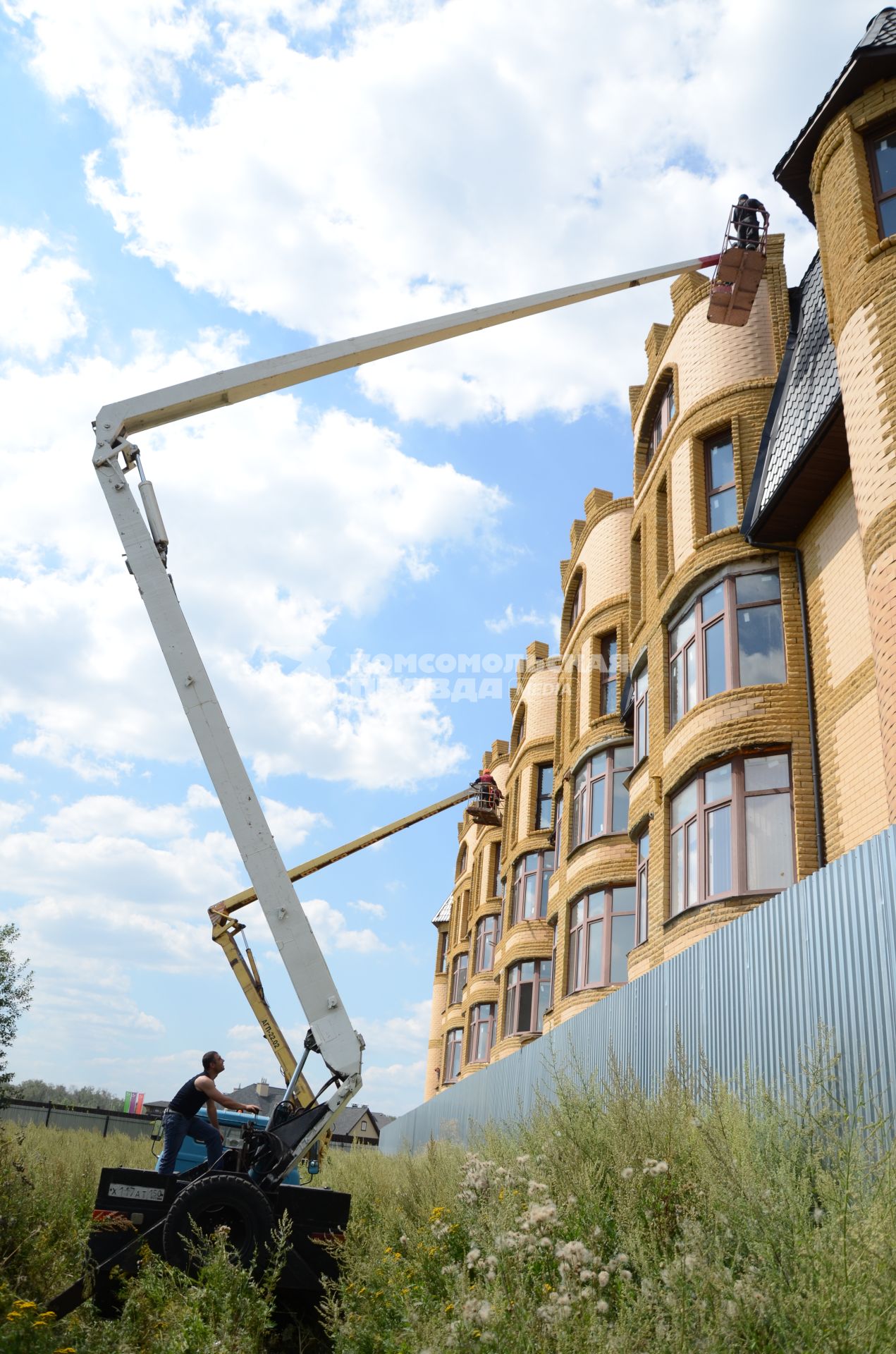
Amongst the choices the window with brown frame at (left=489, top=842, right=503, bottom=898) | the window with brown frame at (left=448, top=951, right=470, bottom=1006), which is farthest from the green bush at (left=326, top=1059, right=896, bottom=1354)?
the window with brown frame at (left=448, top=951, right=470, bottom=1006)

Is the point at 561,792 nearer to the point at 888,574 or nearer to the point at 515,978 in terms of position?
the point at 515,978

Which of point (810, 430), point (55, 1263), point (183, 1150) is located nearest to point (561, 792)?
point (810, 430)

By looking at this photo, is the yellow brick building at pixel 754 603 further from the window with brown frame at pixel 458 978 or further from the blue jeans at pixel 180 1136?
the window with brown frame at pixel 458 978

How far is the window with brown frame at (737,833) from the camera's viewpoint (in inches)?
Answer: 516

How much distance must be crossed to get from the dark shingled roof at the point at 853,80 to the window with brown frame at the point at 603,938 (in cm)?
1329

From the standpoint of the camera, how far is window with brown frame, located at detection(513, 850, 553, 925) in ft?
97.4

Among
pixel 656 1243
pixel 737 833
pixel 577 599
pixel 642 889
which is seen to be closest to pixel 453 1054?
pixel 577 599

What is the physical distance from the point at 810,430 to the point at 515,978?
2038 cm

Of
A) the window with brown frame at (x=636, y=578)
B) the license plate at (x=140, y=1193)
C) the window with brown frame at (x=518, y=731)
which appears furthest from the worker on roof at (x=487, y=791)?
the license plate at (x=140, y=1193)

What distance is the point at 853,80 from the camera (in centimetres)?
1234

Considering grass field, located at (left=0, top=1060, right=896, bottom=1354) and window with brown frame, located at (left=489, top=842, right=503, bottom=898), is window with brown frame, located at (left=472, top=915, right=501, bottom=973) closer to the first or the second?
window with brown frame, located at (left=489, top=842, right=503, bottom=898)

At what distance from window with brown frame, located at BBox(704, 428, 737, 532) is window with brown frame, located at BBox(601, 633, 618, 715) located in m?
6.64

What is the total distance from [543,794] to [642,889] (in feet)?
42.8

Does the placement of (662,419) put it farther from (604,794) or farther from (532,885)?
(532,885)
